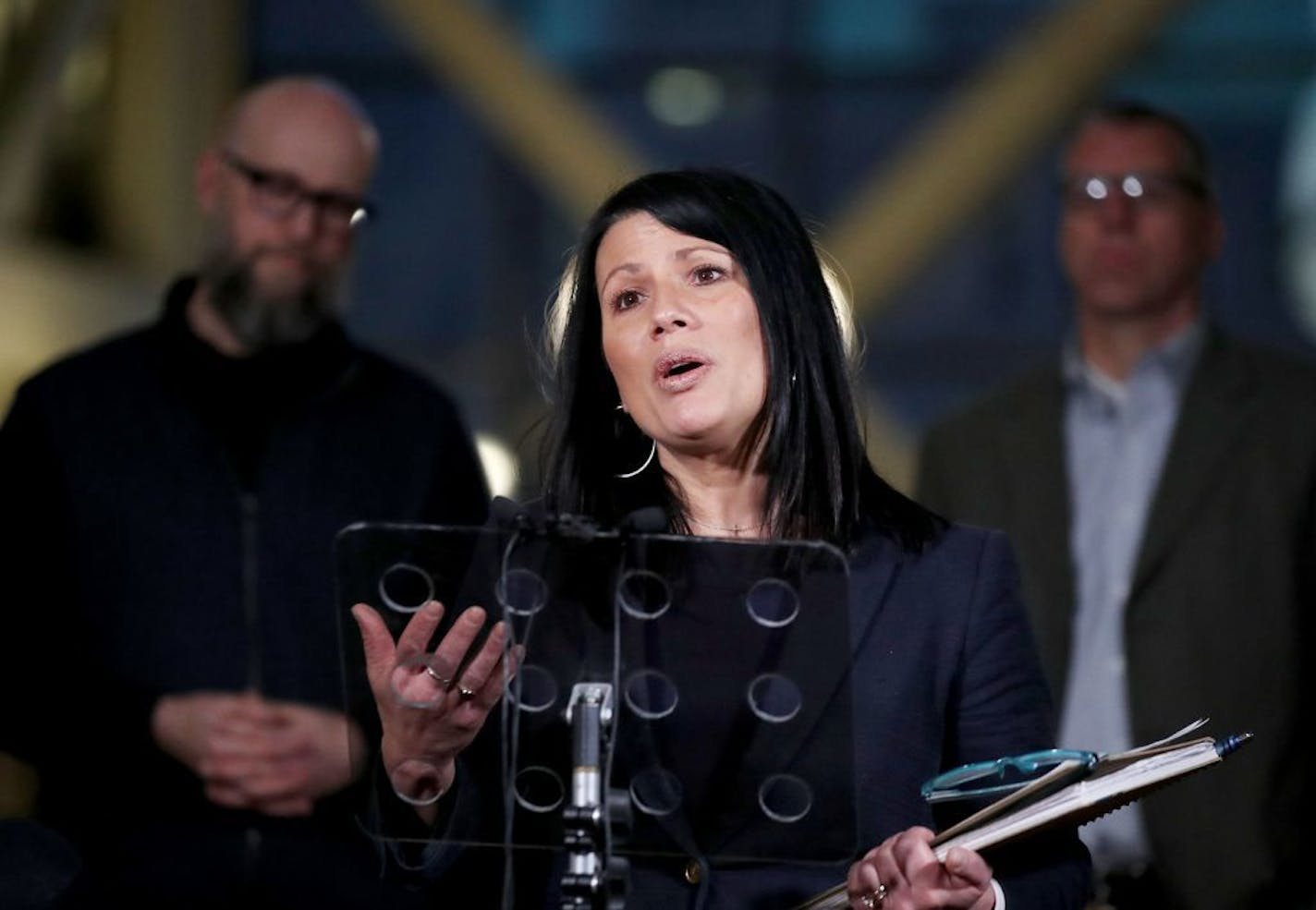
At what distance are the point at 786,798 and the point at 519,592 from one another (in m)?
0.32

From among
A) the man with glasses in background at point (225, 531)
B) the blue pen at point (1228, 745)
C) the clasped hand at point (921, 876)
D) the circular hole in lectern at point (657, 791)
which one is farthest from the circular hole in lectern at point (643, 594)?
the man with glasses in background at point (225, 531)

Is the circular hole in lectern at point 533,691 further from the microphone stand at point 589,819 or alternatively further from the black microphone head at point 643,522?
the black microphone head at point 643,522

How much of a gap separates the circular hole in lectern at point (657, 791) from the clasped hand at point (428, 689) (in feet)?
0.52

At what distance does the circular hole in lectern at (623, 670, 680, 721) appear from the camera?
234cm

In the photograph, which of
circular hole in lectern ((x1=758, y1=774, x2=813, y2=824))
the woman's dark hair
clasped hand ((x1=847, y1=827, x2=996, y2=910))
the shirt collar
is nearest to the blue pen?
clasped hand ((x1=847, y1=827, x2=996, y2=910))

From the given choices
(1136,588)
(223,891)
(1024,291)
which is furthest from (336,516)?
(1024,291)

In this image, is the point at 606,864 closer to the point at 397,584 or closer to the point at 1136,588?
the point at 397,584

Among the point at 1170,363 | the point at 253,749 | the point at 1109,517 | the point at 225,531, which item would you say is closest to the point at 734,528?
the point at 253,749

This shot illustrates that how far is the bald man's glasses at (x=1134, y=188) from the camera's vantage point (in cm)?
438

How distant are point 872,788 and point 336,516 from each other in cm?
150

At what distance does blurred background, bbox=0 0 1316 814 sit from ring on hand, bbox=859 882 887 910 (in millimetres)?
3914

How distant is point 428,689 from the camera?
2367 mm

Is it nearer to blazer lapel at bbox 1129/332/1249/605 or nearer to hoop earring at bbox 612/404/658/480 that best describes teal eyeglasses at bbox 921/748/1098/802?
hoop earring at bbox 612/404/658/480

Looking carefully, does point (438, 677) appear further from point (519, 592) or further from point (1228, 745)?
point (1228, 745)
